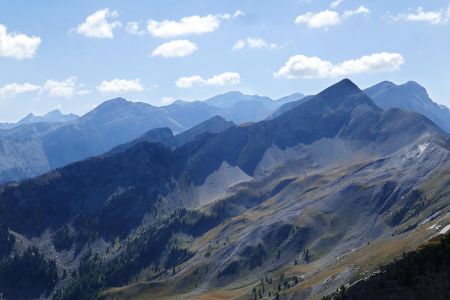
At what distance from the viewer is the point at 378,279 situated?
89.1 meters

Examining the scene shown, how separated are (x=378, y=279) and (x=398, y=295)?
6204 mm

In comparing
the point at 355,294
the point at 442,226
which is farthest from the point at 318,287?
the point at 355,294

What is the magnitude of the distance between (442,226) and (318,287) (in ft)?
146

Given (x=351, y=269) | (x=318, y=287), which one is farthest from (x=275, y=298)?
(x=351, y=269)

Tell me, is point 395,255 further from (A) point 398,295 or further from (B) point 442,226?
(A) point 398,295

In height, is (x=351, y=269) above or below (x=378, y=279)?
below

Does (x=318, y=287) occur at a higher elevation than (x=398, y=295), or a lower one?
lower

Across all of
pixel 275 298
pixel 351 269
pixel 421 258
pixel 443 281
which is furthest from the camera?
pixel 275 298

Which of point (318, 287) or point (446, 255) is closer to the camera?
point (446, 255)

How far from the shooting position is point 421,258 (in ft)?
287

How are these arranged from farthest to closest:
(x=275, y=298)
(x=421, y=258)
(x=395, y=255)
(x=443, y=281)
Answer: (x=275, y=298) < (x=395, y=255) < (x=421, y=258) < (x=443, y=281)

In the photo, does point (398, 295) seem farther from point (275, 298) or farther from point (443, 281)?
point (275, 298)

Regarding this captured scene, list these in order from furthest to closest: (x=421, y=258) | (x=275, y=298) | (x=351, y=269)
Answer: (x=275, y=298), (x=351, y=269), (x=421, y=258)

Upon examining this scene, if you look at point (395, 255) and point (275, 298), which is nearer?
point (395, 255)
